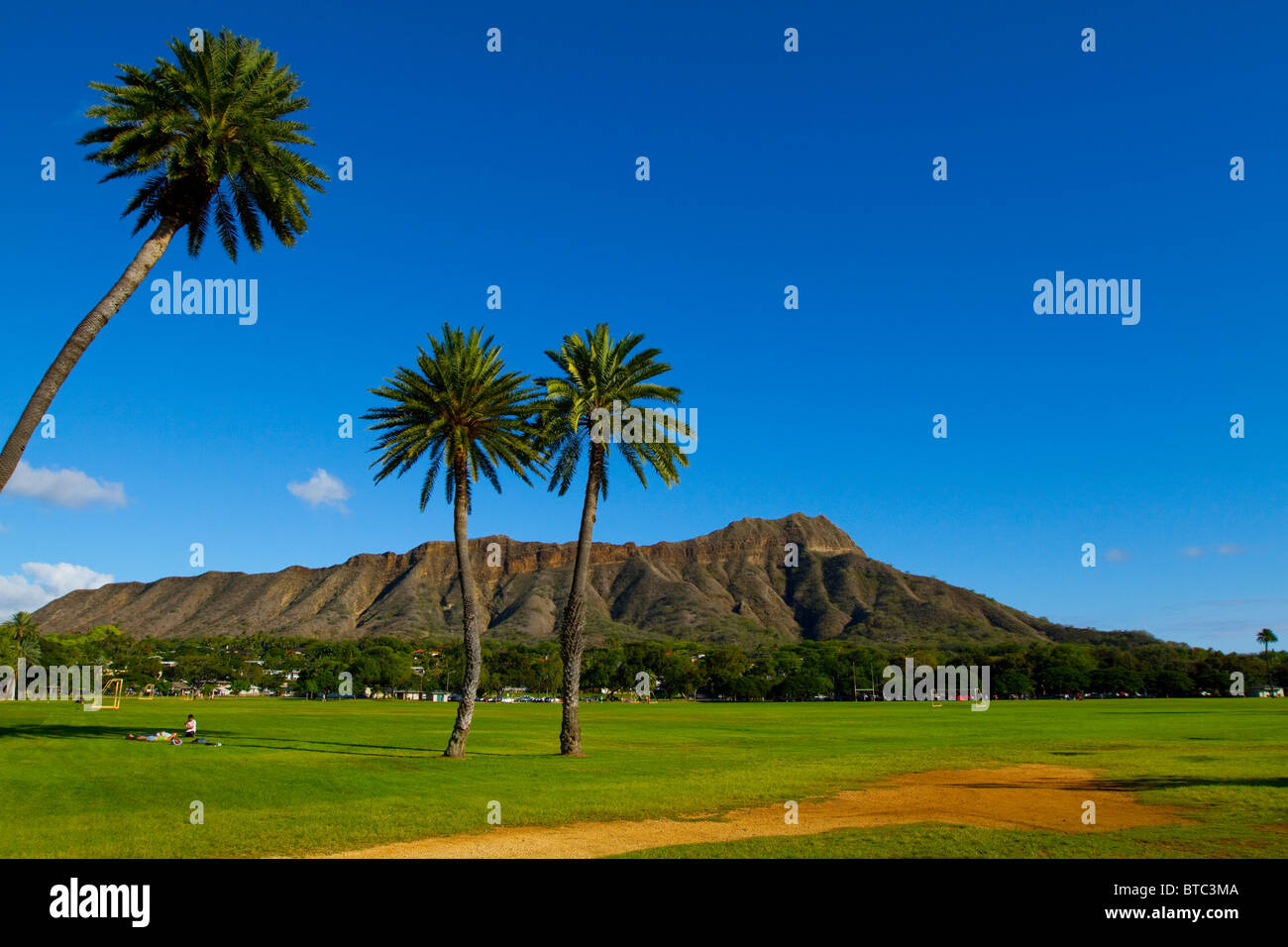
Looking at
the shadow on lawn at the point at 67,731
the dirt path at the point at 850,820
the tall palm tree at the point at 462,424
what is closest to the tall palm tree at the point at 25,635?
the shadow on lawn at the point at 67,731

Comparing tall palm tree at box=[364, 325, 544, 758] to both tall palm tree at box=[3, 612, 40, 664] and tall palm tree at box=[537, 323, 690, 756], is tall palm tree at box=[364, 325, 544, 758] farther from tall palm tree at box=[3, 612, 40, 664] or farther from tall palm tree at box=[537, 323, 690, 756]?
tall palm tree at box=[3, 612, 40, 664]

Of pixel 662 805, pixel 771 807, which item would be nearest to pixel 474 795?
pixel 662 805

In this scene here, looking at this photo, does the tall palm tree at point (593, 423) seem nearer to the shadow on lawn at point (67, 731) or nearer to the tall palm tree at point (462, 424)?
the tall palm tree at point (462, 424)

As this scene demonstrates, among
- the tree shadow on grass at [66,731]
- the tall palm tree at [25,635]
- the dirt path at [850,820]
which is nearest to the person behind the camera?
the dirt path at [850,820]
